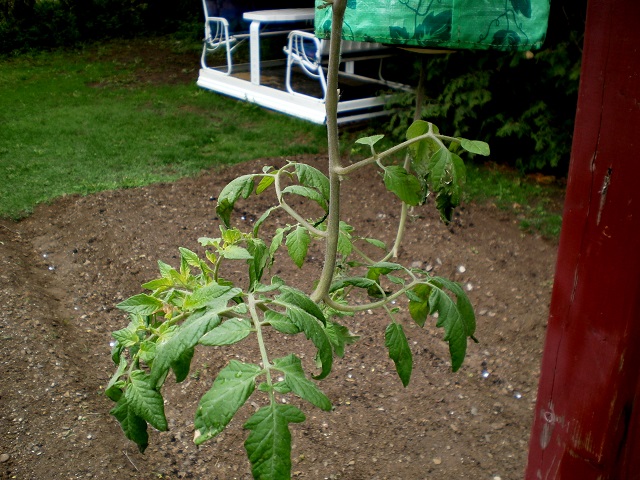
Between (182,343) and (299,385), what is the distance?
0.67 feet

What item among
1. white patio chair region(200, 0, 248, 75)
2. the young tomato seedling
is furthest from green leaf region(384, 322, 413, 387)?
white patio chair region(200, 0, 248, 75)

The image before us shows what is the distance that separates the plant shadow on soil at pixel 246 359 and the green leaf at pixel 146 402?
114 centimetres

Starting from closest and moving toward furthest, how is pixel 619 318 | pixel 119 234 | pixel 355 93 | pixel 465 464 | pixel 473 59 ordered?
pixel 619 318, pixel 465 464, pixel 119 234, pixel 473 59, pixel 355 93

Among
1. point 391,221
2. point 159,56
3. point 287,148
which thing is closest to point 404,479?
point 391,221

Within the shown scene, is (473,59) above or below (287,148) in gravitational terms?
above

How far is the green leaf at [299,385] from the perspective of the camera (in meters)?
1.11

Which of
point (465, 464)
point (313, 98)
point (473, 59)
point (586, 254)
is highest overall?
point (586, 254)

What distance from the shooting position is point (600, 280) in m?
1.38

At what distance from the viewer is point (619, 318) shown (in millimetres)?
1363

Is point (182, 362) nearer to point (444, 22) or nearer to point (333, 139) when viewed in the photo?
point (333, 139)

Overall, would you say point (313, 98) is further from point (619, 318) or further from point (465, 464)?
point (619, 318)

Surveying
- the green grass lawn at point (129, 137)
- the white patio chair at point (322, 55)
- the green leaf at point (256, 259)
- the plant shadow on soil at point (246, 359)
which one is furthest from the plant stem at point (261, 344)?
the white patio chair at point (322, 55)

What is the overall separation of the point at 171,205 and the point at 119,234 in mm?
519

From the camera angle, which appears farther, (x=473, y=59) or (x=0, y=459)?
(x=473, y=59)
